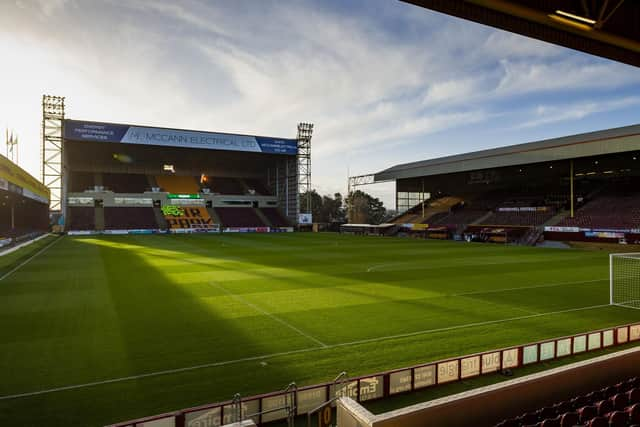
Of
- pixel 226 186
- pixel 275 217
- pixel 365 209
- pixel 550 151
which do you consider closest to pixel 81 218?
pixel 226 186

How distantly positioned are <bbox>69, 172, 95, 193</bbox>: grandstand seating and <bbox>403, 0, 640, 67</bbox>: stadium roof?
67.1 metres

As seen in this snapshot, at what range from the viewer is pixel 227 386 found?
Result: 688cm

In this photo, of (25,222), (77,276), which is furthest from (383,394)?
(25,222)

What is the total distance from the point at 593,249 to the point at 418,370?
34.6 meters

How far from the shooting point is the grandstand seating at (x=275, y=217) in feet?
217

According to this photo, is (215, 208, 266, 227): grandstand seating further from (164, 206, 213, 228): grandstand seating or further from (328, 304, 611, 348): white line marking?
(328, 304, 611, 348): white line marking

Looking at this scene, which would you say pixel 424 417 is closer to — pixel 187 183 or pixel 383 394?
pixel 383 394

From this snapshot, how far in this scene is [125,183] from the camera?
2544 inches

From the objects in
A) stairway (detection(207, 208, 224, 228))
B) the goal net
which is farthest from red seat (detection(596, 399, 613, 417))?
stairway (detection(207, 208, 224, 228))

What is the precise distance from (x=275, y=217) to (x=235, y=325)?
5809 cm

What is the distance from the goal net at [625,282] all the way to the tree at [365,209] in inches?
3168

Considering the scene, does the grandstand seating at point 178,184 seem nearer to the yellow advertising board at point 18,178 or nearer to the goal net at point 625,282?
the yellow advertising board at point 18,178

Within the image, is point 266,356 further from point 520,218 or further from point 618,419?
point 520,218

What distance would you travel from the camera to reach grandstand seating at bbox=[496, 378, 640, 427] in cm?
373
